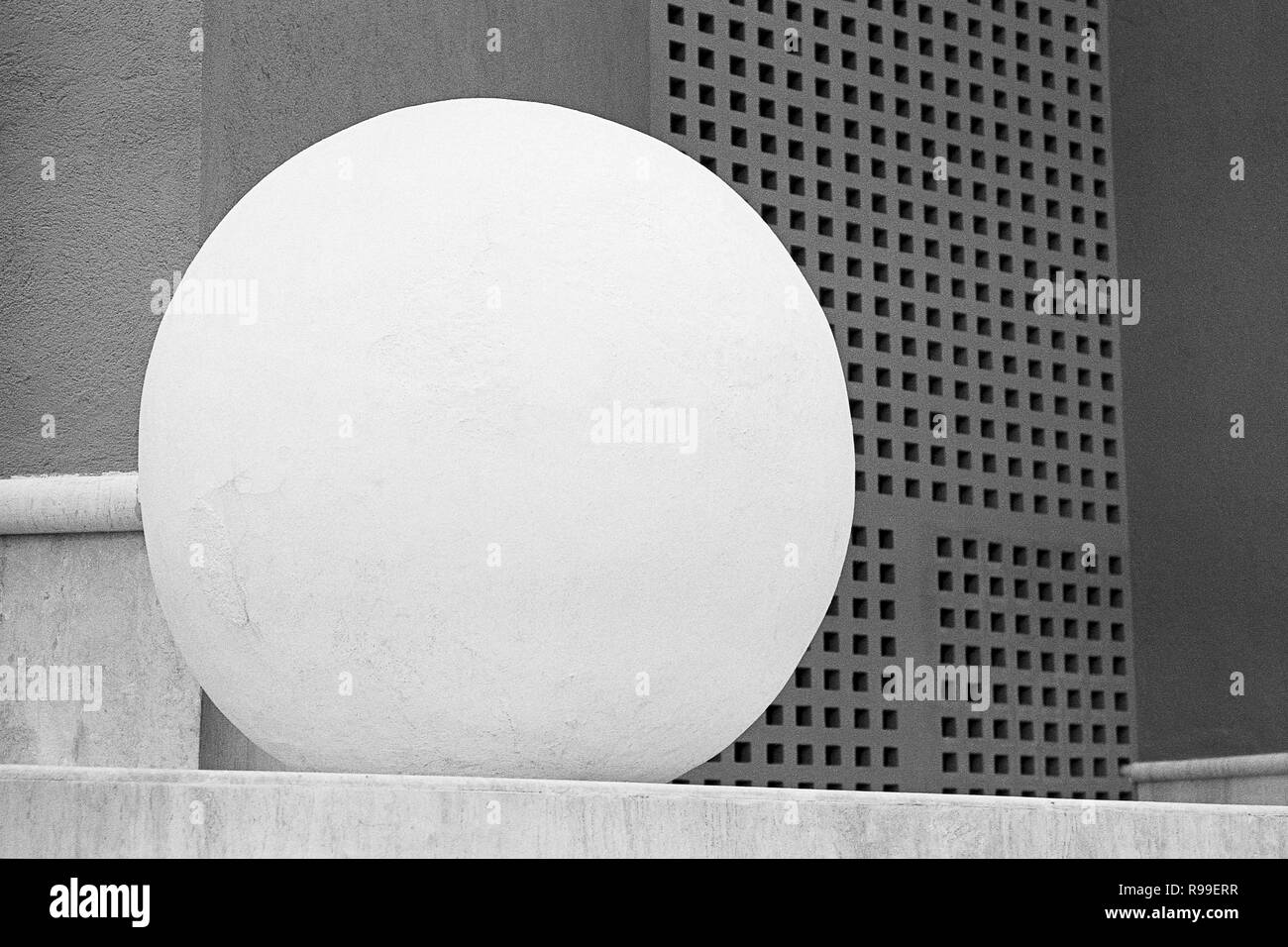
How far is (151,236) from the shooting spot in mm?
6574

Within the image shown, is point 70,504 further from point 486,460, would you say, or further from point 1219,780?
point 1219,780

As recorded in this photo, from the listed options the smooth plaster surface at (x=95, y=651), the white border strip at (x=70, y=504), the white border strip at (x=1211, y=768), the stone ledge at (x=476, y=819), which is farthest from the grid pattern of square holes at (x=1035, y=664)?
the stone ledge at (x=476, y=819)

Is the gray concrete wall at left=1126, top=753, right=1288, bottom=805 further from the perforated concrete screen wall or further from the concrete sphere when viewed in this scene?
the concrete sphere

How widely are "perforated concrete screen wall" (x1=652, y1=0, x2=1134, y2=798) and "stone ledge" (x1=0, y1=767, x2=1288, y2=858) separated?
3.84m

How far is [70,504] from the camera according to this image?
20.8 ft

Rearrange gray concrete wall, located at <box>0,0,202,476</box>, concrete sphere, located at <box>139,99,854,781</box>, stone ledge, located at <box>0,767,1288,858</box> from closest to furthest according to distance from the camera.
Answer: stone ledge, located at <box>0,767,1288,858</box>, concrete sphere, located at <box>139,99,854,781</box>, gray concrete wall, located at <box>0,0,202,476</box>

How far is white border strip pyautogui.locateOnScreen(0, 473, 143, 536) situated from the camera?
6.32 meters

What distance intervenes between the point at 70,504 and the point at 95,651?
56 centimetres

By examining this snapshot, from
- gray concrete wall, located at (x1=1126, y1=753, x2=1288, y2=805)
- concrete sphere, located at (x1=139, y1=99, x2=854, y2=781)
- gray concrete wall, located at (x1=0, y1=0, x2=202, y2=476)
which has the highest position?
gray concrete wall, located at (x1=0, y1=0, x2=202, y2=476)

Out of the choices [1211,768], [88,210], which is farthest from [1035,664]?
[88,210]

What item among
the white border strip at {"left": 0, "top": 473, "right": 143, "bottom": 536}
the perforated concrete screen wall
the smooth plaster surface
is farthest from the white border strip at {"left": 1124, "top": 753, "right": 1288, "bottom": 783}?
the white border strip at {"left": 0, "top": 473, "right": 143, "bottom": 536}

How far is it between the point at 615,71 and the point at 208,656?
453 cm
